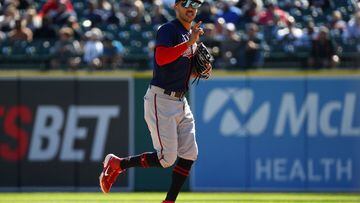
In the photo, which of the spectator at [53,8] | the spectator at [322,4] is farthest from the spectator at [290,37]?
the spectator at [53,8]

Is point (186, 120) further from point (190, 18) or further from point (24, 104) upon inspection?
point (24, 104)

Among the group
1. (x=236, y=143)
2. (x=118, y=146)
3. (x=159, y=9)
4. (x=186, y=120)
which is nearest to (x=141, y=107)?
(x=118, y=146)

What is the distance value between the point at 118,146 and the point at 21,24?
325 centimetres

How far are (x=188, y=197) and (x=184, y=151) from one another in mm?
3805

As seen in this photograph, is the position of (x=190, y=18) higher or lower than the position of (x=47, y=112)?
higher

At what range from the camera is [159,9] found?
15.8 meters

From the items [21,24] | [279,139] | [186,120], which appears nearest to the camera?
[186,120]

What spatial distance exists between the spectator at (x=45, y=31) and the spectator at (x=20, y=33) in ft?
0.61

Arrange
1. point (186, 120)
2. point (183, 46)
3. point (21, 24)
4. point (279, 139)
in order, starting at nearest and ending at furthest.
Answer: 1. point (183, 46)
2. point (186, 120)
3. point (279, 139)
4. point (21, 24)

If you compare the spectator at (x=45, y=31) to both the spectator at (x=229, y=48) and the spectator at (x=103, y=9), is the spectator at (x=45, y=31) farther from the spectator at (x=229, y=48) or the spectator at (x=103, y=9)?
the spectator at (x=229, y=48)

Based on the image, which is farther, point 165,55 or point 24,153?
point 24,153

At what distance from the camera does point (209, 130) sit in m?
13.6

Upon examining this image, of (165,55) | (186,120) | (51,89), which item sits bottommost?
(51,89)

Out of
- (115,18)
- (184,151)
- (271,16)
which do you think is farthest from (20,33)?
(184,151)
